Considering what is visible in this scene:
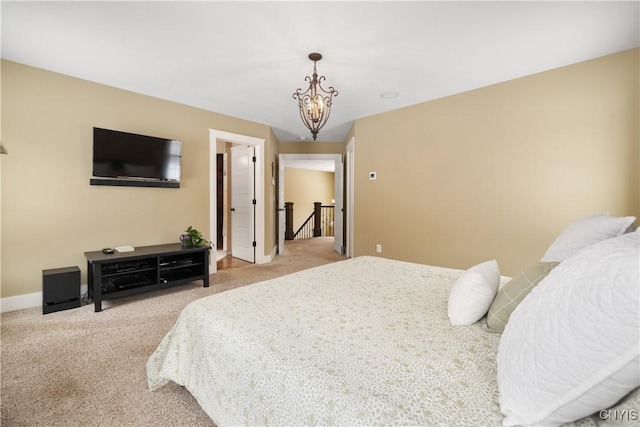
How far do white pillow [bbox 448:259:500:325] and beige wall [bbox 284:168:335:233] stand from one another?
27.0ft

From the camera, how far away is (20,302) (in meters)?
2.79

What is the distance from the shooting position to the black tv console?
2783 mm

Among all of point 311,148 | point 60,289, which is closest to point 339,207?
point 311,148

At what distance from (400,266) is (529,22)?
7.03 feet

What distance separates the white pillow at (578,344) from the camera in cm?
55

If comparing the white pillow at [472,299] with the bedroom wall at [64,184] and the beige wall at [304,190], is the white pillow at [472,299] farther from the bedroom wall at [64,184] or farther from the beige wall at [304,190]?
the beige wall at [304,190]

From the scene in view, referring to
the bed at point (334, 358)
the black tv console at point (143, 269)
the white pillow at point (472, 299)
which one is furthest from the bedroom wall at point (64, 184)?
the white pillow at point (472, 299)

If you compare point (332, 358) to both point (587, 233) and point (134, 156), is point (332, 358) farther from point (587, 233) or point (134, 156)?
point (134, 156)

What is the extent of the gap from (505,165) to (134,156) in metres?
4.40

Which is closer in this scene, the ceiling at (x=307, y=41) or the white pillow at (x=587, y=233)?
the white pillow at (x=587, y=233)

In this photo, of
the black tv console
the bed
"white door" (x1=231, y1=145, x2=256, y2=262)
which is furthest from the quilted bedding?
"white door" (x1=231, y1=145, x2=256, y2=262)

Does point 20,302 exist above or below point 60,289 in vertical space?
below

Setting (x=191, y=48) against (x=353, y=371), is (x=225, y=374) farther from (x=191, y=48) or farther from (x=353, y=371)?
(x=191, y=48)

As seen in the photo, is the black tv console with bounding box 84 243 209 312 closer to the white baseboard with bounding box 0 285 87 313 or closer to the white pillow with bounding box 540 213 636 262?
the white baseboard with bounding box 0 285 87 313
